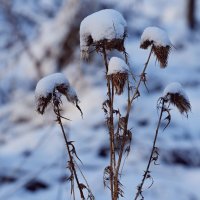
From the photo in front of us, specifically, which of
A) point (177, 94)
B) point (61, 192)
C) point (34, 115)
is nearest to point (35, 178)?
point (61, 192)

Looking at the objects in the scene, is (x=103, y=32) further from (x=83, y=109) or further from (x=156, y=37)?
(x=83, y=109)

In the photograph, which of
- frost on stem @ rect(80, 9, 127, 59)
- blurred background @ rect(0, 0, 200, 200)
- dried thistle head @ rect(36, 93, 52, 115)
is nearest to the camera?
frost on stem @ rect(80, 9, 127, 59)

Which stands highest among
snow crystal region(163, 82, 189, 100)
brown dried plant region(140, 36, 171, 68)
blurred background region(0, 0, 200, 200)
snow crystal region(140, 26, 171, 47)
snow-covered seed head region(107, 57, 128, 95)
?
blurred background region(0, 0, 200, 200)

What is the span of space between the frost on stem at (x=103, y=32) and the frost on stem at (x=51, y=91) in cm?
13

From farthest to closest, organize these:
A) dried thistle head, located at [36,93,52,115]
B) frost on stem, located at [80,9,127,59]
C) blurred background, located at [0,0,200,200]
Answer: blurred background, located at [0,0,200,200] → dried thistle head, located at [36,93,52,115] → frost on stem, located at [80,9,127,59]

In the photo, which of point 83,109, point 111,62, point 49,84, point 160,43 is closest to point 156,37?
point 160,43

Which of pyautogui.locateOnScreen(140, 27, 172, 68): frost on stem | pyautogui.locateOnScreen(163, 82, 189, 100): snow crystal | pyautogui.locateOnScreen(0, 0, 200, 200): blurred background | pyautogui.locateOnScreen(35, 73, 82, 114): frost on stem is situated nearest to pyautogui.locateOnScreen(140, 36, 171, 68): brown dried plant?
pyautogui.locateOnScreen(140, 27, 172, 68): frost on stem

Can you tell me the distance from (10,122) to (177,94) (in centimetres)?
625

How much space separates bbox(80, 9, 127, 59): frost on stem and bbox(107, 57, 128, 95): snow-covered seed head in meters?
0.05

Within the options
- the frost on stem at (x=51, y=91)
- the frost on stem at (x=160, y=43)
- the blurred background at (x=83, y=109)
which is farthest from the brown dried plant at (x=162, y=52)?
the blurred background at (x=83, y=109)

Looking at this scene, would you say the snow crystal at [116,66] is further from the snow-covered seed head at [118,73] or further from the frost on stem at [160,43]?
the frost on stem at [160,43]

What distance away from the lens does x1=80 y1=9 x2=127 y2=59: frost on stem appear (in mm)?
1747

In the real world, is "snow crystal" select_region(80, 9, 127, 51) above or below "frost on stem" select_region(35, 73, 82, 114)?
above

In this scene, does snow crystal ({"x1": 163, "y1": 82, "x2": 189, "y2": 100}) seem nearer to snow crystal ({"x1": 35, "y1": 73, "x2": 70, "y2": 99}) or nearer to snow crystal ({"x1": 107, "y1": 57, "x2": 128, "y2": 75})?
snow crystal ({"x1": 107, "y1": 57, "x2": 128, "y2": 75})
